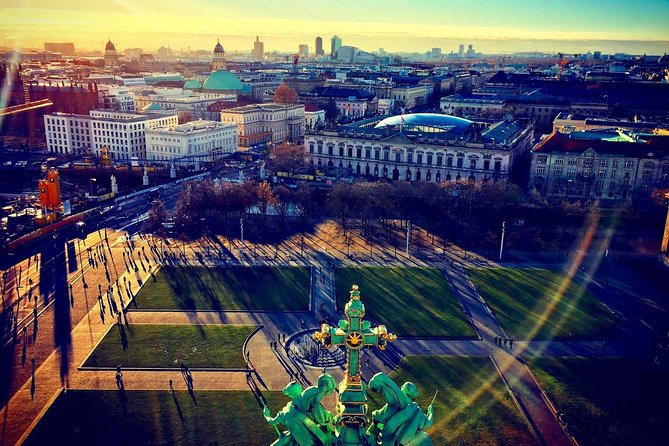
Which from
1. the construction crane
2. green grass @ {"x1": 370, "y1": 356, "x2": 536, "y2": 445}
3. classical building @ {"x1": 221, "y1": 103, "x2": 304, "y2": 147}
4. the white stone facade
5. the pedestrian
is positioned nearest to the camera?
green grass @ {"x1": 370, "y1": 356, "x2": 536, "y2": 445}

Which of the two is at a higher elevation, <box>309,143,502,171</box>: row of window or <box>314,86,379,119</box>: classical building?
<box>314,86,379,119</box>: classical building

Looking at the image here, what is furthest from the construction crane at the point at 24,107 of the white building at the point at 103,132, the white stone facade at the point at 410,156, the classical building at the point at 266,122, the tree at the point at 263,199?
the tree at the point at 263,199

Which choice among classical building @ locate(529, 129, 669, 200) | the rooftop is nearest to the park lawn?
classical building @ locate(529, 129, 669, 200)

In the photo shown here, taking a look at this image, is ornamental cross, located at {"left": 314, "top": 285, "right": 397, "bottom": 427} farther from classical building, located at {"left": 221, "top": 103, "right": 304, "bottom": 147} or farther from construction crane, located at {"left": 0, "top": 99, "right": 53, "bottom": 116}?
construction crane, located at {"left": 0, "top": 99, "right": 53, "bottom": 116}

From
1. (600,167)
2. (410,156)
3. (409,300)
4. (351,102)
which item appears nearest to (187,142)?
(410,156)

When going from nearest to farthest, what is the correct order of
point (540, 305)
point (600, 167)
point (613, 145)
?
point (540, 305) < point (600, 167) < point (613, 145)

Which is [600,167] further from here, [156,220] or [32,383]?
[32,383]
